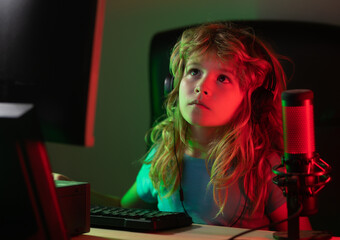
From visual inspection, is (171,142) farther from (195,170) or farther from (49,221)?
(49,221)

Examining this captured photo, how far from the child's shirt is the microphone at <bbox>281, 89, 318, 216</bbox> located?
0.37 m

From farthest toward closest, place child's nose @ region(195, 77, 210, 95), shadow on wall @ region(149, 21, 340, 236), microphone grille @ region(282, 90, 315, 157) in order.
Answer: shadow on wall @ region(149, 21, 340, 236) < child's nose @ region(195, 77, 210, 95) < microphone grille @ region(282, 90, 315, 157)

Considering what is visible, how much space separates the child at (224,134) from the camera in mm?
1060

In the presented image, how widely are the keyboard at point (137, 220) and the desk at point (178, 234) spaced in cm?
1

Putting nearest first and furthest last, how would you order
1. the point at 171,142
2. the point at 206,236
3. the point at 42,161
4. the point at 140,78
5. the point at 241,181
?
1. the point at 42,161
2. the point at 206,236
3. the point at 241,181
4. the point at 171,142
5. the point at 140,78

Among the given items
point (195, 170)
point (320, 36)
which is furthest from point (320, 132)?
point (195, 170)

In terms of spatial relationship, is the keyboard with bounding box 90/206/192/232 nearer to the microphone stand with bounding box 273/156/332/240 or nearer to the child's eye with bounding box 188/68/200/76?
the microphone stand with bounding box 273/156/332/240

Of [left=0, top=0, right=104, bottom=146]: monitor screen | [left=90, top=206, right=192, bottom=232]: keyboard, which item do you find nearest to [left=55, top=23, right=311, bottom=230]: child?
[left=90, top=206, right=192, bottom=232]: keyboard

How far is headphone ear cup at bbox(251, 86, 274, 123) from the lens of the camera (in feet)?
3.69

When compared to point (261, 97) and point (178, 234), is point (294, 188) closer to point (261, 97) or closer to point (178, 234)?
point (178, 234)

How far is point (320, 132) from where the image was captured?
1.26 metres

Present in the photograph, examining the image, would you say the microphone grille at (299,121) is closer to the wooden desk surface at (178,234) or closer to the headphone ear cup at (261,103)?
the wooden desk surface at (178,234)

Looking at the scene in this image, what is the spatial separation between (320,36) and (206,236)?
2.35ft

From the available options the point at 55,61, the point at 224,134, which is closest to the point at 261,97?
the point at 224,134
